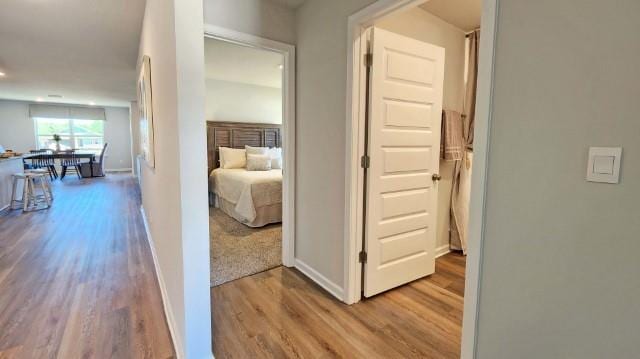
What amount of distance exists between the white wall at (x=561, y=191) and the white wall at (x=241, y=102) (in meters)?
5.18

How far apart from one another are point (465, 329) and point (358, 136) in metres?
1.25

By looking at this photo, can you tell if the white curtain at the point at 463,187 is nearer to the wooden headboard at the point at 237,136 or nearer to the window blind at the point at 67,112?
the wooden headboard at the point at 237,136

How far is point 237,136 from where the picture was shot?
18.3ft

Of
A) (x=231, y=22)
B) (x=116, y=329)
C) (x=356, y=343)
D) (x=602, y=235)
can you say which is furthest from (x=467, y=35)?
(x=116, y=329)

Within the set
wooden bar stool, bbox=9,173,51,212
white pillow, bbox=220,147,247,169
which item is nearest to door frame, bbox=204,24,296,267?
white pillow, bbox=220,147,247,169

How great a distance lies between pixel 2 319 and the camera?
185 centimetres

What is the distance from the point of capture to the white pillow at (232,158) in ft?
16.6

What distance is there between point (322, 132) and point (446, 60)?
148 cm

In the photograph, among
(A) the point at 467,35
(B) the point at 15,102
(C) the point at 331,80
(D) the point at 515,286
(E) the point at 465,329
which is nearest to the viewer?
(D) the point at 515,286

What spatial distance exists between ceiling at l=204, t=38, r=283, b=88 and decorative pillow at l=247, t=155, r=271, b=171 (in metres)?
1.44

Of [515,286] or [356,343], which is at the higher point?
[515,286]

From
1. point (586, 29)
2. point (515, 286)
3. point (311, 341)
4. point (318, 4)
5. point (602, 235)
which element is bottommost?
point (311, 341)

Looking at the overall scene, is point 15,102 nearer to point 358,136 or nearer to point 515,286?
point 358,136

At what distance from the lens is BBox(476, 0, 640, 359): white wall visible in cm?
83
